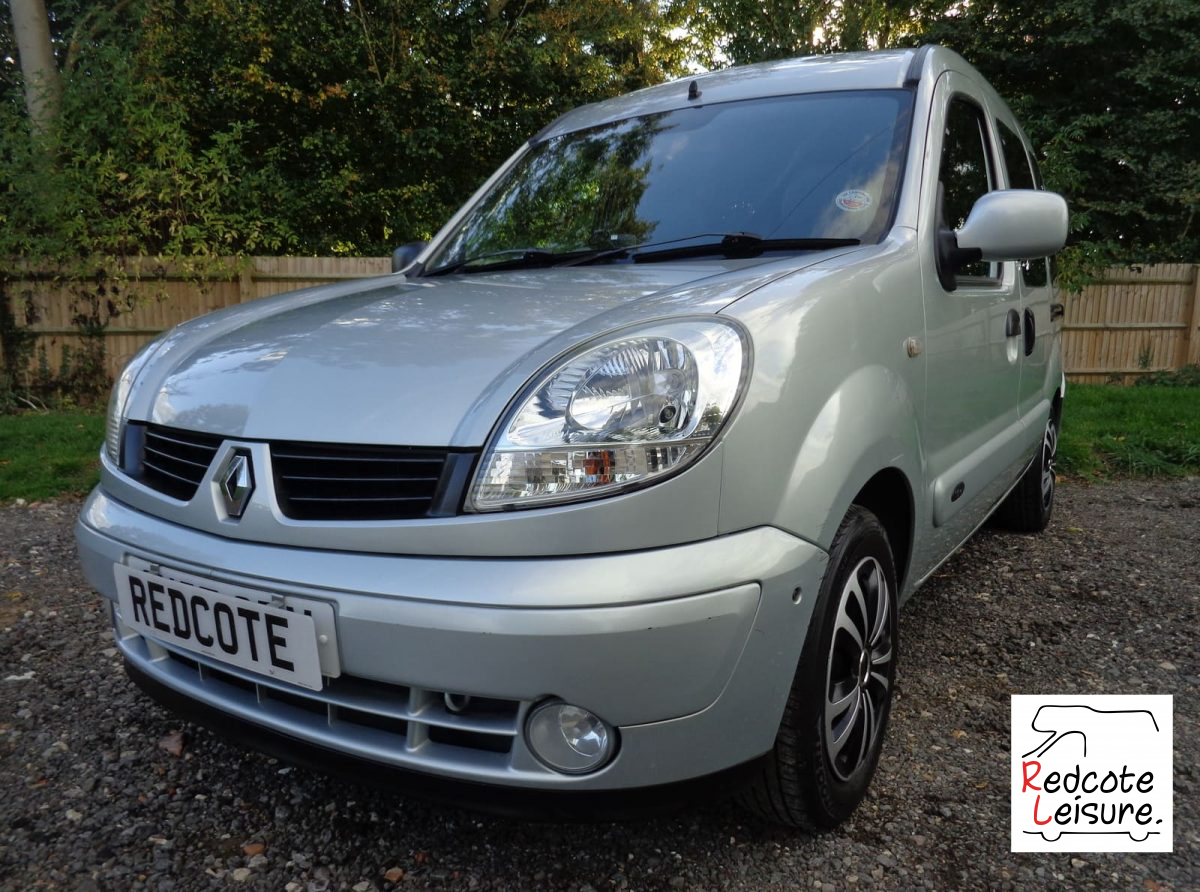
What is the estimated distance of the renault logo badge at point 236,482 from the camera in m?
1.58

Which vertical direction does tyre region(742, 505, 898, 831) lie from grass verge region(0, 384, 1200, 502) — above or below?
above

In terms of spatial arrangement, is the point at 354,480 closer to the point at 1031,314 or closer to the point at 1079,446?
the point at 1031,314

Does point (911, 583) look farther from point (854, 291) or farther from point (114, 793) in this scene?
point (114, 793)

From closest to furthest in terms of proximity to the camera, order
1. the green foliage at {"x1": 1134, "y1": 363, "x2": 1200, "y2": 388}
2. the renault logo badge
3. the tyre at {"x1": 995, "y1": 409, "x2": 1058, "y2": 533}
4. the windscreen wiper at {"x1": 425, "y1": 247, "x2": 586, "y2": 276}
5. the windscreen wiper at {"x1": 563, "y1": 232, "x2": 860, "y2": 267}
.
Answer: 1. the renault logo badge
2. the windscreen wiper at {"x1": 563, "y1": 232, "x2": 860, "y2": 267}
3. the windscreen wiper at {"x1": 425, "y1": 247, "x2": 586, "y2": 276}
4. the tyre at {"x1": 995, "y1": 409, "x2": 1058, "y2": 533}
5. the green foliage at {"x1": 1134, "y1": 363, "x2": 1200, "y2": 388}

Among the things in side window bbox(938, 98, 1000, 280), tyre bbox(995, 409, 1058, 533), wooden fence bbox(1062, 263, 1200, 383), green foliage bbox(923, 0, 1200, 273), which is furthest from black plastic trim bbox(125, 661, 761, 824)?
green foliage bbox(923, 0, 1200, 273)

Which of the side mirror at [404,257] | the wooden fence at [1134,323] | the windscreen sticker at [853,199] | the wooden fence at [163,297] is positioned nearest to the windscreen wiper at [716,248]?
the windscreen sticker at [853,199]

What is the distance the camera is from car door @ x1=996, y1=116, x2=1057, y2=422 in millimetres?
3102

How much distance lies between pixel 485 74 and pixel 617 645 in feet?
39.8

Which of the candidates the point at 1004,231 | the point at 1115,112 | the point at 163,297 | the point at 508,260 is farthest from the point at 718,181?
the point at 1115,112

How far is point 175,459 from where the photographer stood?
176cm

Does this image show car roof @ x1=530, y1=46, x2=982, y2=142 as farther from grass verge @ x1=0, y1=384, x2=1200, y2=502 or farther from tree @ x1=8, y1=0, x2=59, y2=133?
tree @ x1=8, y1=0, x2=59, y2=133

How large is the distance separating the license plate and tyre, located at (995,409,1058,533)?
326cm

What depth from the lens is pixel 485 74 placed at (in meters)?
12.1

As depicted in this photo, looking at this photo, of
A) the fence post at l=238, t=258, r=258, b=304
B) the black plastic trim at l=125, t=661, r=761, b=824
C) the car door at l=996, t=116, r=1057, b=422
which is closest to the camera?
the black plastic trim at l=125, t=661, r=761, b=824
